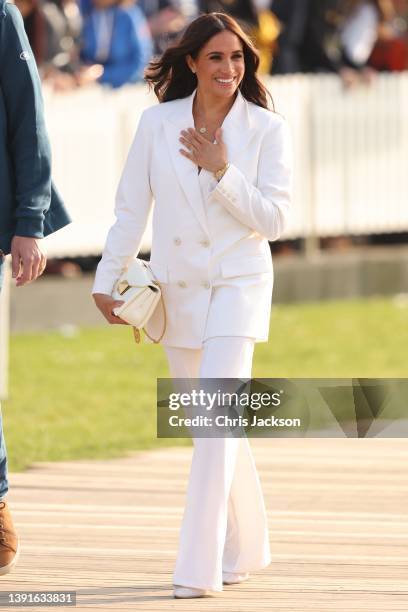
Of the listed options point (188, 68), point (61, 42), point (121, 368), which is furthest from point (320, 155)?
point (188, 68)

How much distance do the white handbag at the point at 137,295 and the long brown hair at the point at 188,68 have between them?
24.2 inches

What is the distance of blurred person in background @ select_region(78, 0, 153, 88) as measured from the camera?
1344cm

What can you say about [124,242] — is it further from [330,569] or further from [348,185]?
[348,185]

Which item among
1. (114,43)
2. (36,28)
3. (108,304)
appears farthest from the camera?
(114,43)

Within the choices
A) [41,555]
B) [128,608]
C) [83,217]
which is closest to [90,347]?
[83,217]

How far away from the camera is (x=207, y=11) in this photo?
Answer: 1404cm

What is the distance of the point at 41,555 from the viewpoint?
6.54m

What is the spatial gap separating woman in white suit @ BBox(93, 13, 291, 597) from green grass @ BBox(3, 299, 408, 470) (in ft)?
9.16

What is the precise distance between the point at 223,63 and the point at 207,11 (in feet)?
27.3

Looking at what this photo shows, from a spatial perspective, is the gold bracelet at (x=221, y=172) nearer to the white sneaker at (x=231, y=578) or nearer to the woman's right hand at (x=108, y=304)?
the woman's right hand at (x=108, y=304)

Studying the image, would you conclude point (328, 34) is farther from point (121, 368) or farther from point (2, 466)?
point (2, 466)

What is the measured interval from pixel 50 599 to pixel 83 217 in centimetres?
809

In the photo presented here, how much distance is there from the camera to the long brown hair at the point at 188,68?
5.88 metres

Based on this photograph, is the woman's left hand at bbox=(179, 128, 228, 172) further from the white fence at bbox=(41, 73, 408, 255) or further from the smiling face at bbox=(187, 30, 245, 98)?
the white fence at bbox=(41, 73, 408, 255)
